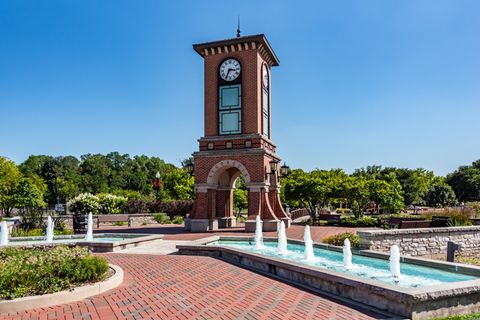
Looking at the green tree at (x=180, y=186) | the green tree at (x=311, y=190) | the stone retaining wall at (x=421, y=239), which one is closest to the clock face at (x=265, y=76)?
the green tree at (x=311, y=190)

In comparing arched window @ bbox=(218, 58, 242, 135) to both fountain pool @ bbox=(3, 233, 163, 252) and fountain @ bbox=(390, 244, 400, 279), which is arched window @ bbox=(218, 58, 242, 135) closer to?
fountain pool @ bbox=(3, 233, 163, 252)

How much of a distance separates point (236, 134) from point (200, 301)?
51.2ft

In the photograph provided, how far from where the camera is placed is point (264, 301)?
22.9ft

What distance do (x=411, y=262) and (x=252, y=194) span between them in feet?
39.0

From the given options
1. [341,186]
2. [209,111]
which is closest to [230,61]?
[209,111]

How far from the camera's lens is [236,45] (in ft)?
72.7

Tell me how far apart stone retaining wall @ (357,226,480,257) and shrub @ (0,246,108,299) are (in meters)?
9.01

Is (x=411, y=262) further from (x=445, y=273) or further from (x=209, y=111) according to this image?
(x=209, y=111)

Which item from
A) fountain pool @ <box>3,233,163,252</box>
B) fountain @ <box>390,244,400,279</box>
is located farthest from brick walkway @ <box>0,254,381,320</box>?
fountain pool @ <box>3,233,163,252</box>

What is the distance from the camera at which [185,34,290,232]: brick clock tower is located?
21250mm

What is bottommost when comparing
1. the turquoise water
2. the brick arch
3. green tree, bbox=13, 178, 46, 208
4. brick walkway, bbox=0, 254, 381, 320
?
brick walkway, bbox=0, 254, 381, 320

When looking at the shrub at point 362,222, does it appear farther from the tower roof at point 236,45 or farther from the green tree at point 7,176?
the green tree at point 7,176

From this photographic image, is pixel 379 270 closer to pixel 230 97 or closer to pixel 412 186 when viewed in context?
pixel 230 97

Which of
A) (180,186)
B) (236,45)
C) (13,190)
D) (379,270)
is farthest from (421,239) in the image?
(13,190)
